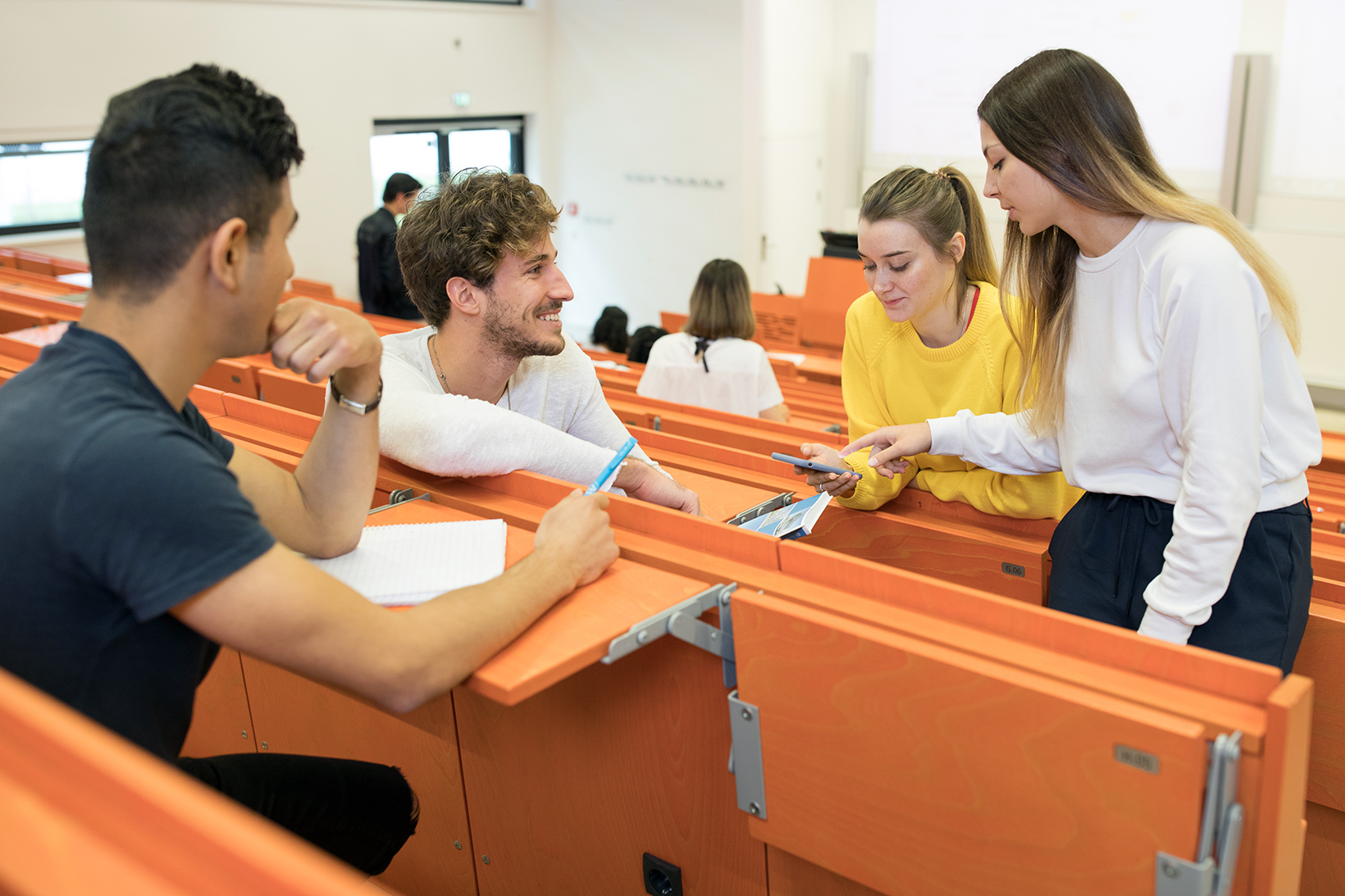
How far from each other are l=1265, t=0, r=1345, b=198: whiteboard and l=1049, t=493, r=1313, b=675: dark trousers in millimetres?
6706

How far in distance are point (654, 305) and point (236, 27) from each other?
15.4 ft

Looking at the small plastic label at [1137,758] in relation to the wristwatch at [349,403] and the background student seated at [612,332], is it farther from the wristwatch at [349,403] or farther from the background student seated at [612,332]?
the background student seated at [612,332]

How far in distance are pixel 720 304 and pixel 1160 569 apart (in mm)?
2657

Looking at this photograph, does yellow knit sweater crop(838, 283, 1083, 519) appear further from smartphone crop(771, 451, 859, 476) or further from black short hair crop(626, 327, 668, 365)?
black short hair crop(626, 327, 668, 365)

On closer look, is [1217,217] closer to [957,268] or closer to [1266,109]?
[957,268]

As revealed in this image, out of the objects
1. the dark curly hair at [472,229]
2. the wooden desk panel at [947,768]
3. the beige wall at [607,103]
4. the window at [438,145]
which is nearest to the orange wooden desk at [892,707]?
the wooden desk panel at [947,768]

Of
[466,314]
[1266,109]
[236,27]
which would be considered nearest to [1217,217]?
[466,314]

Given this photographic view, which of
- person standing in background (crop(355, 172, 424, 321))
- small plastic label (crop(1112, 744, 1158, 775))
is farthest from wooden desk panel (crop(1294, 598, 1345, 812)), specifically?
person standing in background (crop(355, 172, 424, 321))

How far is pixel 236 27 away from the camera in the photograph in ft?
28.0

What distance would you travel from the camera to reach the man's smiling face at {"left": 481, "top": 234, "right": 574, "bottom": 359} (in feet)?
7.06

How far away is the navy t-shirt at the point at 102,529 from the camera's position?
41.7 inches

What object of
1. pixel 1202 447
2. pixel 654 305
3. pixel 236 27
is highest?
pixel 236 27

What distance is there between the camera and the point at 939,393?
238 cm

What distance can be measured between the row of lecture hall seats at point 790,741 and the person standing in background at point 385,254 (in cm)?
544
